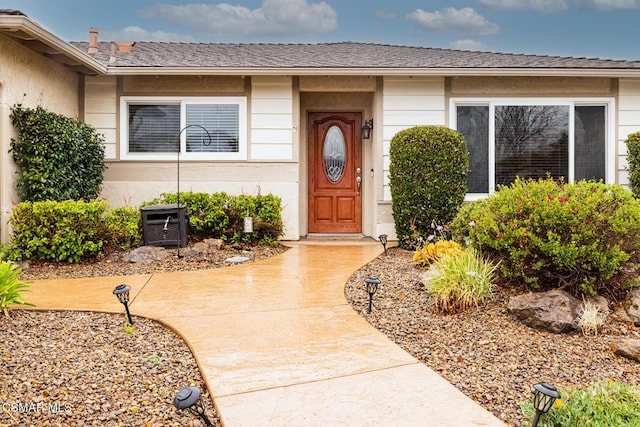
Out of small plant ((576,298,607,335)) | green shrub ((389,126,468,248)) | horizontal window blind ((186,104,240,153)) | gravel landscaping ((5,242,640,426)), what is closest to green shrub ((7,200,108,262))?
gravel landscaping ((5,242,640,426))

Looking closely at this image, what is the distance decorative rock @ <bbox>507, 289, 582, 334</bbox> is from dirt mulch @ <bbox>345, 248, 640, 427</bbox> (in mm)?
62

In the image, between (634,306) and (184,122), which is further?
(184,122)

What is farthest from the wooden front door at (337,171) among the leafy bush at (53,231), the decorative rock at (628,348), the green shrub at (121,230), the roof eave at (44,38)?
the decorative rock at (628,348)

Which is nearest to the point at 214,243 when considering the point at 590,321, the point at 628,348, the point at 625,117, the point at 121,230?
the point at 121,230

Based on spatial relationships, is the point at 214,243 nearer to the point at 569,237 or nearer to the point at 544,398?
the point at 569,237

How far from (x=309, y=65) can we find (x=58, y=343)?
592 centimetres

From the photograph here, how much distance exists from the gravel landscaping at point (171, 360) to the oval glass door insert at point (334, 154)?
4886 mm

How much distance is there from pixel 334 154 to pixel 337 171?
1.07 feet

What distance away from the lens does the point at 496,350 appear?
2.95 metres

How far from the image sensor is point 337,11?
20.9 m

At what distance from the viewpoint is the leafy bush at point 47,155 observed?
20.7ft

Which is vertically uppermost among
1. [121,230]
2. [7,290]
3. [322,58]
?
[322,58]

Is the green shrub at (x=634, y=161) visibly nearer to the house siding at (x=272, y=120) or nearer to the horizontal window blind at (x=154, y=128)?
the house siding at (x=272, y=120)

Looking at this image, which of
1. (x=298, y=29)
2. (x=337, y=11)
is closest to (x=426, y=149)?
(x=337, y=11)
